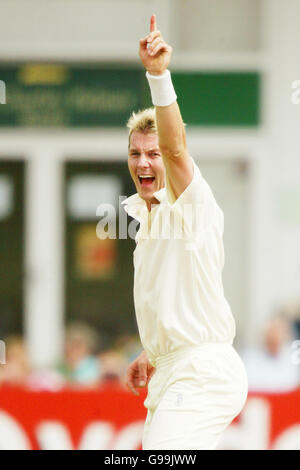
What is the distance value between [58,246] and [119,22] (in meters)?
2.09

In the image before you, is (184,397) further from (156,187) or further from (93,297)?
(93,297)

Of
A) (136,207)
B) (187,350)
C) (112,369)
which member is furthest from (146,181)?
(112,369)

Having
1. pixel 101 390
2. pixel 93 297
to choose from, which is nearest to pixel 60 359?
pixel 93 297

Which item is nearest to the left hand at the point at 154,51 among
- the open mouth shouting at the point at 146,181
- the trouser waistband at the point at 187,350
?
the open mouth shouting at the point at 146,181

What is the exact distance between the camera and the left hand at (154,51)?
328 centimetres

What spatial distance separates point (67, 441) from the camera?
6.14 meters

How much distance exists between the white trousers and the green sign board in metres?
5.94

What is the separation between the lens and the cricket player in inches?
139

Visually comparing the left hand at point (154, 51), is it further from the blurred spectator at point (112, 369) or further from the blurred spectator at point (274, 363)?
the blurred spectator at point (274, 363)

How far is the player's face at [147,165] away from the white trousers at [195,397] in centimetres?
59

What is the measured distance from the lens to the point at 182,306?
3.62 meters

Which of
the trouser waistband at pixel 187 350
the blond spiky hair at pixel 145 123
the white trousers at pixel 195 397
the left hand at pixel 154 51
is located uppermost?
the left hand at pixel 154 51

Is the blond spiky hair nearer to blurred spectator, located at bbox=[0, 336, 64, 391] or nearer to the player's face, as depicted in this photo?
the player's face

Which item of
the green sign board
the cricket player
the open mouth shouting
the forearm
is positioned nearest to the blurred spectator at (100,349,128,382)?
the green sign board
